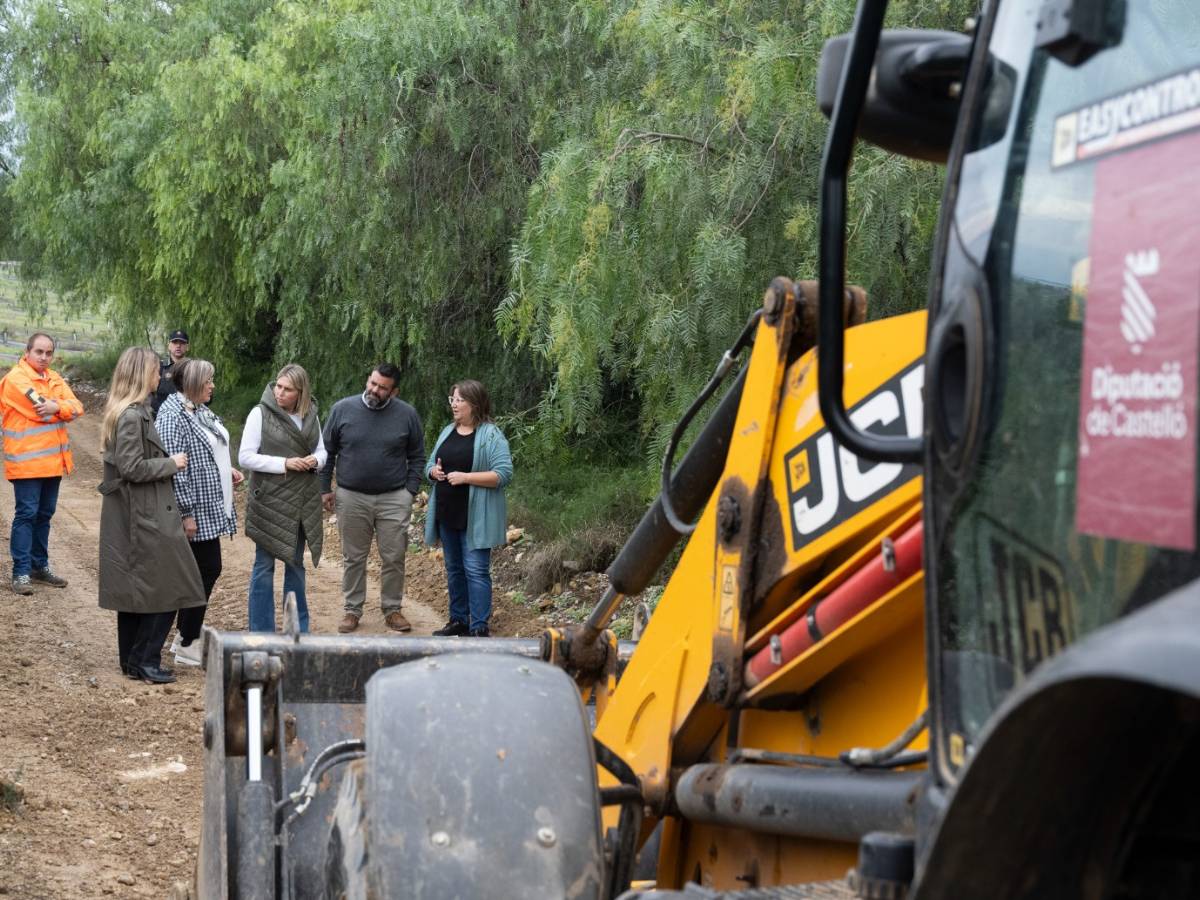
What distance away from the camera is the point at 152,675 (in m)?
8.41

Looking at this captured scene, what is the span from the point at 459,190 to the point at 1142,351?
38.0 feet

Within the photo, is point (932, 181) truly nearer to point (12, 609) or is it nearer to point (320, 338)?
point (12, 609)

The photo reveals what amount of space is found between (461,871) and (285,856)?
107cm

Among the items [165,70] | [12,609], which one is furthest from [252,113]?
[12,609]

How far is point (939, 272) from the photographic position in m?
1.80

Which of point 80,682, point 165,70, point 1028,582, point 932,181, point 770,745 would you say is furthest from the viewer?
point 165,70

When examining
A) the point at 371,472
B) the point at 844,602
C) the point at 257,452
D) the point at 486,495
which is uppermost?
the point at 844,602

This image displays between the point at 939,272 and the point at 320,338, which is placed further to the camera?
the point at 320,338

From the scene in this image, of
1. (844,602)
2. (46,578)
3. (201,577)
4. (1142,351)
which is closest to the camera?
(1142,351)

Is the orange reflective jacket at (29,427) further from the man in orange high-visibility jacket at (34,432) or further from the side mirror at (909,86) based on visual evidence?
the side mirror at (909,86)

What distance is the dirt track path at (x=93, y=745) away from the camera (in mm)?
5688

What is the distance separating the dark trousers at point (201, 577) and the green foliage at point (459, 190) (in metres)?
2.18

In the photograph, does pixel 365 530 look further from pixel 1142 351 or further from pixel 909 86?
pixel 1142 351

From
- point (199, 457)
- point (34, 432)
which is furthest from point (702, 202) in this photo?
point (34, 432)
